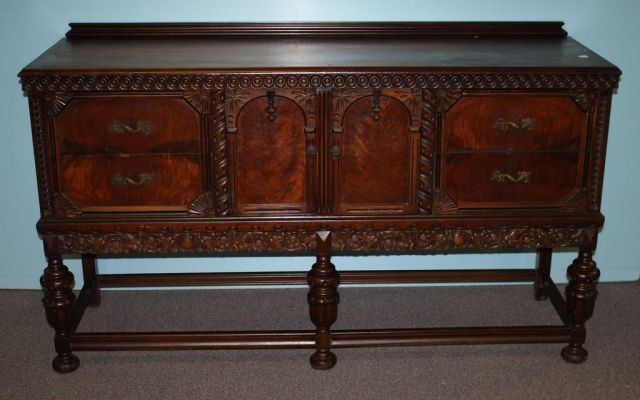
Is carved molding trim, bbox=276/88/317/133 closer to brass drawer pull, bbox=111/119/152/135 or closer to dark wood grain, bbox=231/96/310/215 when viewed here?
dark wood grain, bbox=231/96/310/215

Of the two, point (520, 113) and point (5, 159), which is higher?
point (520, 113)

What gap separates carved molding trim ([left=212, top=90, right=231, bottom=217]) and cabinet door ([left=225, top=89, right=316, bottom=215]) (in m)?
0.02

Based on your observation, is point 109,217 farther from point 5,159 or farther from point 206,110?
point 5,159

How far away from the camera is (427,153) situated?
2.30 meters

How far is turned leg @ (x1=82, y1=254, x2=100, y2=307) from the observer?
296 centimetres

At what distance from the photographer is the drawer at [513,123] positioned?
2.27m

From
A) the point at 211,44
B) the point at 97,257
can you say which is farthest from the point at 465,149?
the point at 97,257

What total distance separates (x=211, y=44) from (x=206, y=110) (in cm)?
45

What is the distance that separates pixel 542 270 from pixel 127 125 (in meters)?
1.70

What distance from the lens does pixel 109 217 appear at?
7.72 feet

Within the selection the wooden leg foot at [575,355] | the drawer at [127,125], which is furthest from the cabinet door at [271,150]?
the wooden leg foot at [575,355]

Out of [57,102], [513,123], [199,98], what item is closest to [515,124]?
[513,123]

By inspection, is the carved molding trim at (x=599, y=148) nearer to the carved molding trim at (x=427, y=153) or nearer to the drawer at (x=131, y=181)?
the carved molding trim at (x=427, y=153)

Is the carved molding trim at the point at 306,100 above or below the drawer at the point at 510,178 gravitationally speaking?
above
